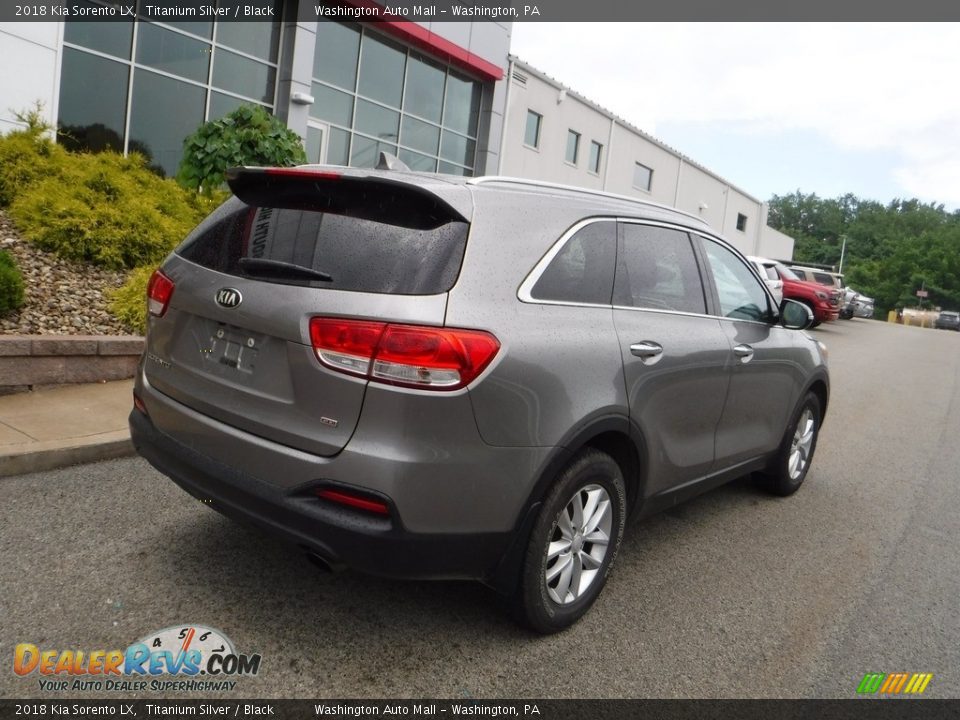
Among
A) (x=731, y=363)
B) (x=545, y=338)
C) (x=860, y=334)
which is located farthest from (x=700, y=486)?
(x=860, y=334)

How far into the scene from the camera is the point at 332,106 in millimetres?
17594

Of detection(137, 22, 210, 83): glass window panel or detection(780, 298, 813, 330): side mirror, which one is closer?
detection(780, 298, 813, 330): side mirror

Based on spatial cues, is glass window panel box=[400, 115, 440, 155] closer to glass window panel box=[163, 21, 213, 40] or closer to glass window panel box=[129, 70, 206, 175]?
glass window panel box=[163, 21, 213, 40]

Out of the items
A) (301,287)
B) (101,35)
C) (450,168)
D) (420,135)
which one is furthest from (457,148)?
(301,287)

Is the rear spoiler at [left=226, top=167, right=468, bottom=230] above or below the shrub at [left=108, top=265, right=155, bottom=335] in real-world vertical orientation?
above

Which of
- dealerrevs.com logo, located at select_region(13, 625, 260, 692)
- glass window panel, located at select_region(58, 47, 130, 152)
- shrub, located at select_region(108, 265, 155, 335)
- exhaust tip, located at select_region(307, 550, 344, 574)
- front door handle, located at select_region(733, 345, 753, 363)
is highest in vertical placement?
glass window panel, located at select_region(58, 47, 130, 152)

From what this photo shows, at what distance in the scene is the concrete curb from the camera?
177 inches

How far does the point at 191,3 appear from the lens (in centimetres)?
1429

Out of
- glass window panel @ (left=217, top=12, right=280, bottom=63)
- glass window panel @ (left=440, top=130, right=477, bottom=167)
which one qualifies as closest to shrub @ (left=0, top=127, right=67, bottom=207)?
glass window panel @ (left=217, top=12, right=280, bottom=63)

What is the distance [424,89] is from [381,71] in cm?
168

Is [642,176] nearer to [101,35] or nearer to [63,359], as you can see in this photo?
[101,35]

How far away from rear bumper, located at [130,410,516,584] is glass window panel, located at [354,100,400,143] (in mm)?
16430

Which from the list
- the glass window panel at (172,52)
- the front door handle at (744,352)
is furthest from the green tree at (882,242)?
the front door handle at (744,352)

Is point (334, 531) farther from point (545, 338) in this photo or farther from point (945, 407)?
point (945, 407)
